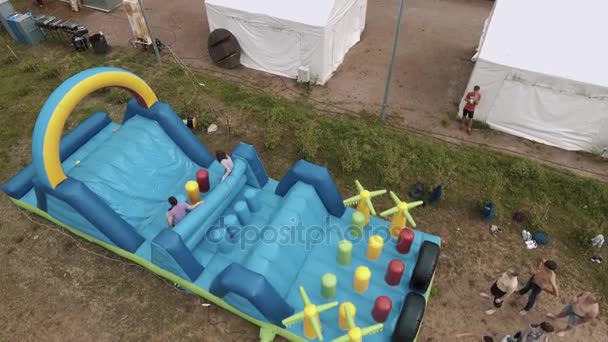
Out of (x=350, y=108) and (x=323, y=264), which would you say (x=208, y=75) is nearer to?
(x=350, y=108)

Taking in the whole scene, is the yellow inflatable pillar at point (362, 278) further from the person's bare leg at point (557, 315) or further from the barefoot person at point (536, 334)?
the person's bare leg at point (557, 315)

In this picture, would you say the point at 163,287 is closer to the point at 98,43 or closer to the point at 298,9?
the point at 298,9

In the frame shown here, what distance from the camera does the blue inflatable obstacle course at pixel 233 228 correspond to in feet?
17.7

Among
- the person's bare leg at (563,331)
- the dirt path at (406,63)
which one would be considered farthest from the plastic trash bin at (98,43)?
the person's bare leg at (563,331)

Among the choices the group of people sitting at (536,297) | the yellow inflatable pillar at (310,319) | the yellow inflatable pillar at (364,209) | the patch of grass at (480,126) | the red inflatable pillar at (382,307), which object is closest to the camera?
the yellow inflatable pillar at (310,319)

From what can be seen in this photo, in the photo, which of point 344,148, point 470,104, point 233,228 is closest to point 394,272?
point 233,228

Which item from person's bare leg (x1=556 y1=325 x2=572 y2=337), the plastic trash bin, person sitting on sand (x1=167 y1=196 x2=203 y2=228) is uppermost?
person sitting on sand (x1=167 y1=196 x2=203 y2=228)

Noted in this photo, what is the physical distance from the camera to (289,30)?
10.1m

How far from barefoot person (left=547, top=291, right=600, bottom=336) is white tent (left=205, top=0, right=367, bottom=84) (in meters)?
7.70

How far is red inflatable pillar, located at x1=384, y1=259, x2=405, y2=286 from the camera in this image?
562 cm

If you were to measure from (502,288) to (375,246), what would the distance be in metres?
1.96

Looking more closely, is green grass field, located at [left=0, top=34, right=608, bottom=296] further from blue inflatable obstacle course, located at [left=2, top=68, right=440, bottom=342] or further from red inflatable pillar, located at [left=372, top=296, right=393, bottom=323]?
A: red inflatable pillar, located at [left=372, top=296, right=393, bottom=323]

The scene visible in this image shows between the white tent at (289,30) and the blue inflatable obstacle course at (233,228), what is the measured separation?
4153 millimetres

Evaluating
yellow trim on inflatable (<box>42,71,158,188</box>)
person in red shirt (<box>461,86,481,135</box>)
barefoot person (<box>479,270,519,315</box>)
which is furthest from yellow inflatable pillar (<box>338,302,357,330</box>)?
person in red shirt (<box>461,86,481,135</box>)
